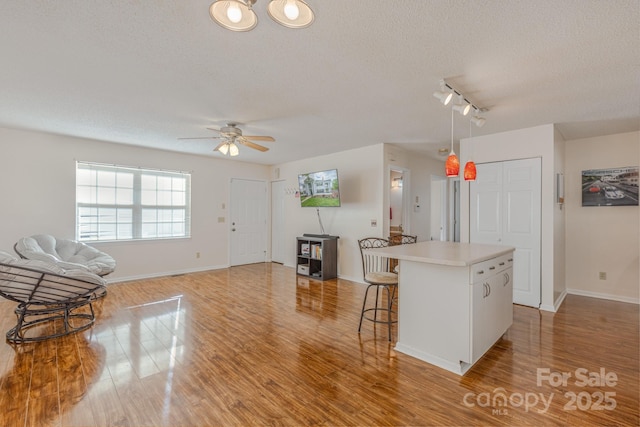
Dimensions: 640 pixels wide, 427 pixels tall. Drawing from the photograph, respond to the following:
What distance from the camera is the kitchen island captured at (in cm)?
224

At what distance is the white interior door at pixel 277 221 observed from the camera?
279 inches

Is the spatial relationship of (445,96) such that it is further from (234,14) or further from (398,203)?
(398,203)

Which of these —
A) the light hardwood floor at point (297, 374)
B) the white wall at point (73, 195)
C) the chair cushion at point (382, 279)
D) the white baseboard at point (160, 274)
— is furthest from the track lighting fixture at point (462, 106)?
the white baseboard at point (160, 274)

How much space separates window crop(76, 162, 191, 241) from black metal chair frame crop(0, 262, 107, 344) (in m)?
2.13

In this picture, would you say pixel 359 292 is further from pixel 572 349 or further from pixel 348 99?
pixel 348 99

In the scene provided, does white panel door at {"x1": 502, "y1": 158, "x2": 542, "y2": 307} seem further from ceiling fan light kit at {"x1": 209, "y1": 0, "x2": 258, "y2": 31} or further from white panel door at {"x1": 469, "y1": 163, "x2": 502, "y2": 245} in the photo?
ceiling fan light kit at {"x1": 209, "y1": 0, "x2": 258, "y2": 31}

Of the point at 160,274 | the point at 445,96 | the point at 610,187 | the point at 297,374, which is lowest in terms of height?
the point at 297,374

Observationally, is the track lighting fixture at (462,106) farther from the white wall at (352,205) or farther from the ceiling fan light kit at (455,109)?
the white wall at (352,205)

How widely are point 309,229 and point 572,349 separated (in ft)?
14.8

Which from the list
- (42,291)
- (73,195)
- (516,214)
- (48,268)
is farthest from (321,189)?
(73,195)

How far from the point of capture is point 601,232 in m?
4.30

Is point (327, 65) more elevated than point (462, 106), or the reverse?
point (327, 65)

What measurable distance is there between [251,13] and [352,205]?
4089 mm

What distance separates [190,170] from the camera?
19.5ft
